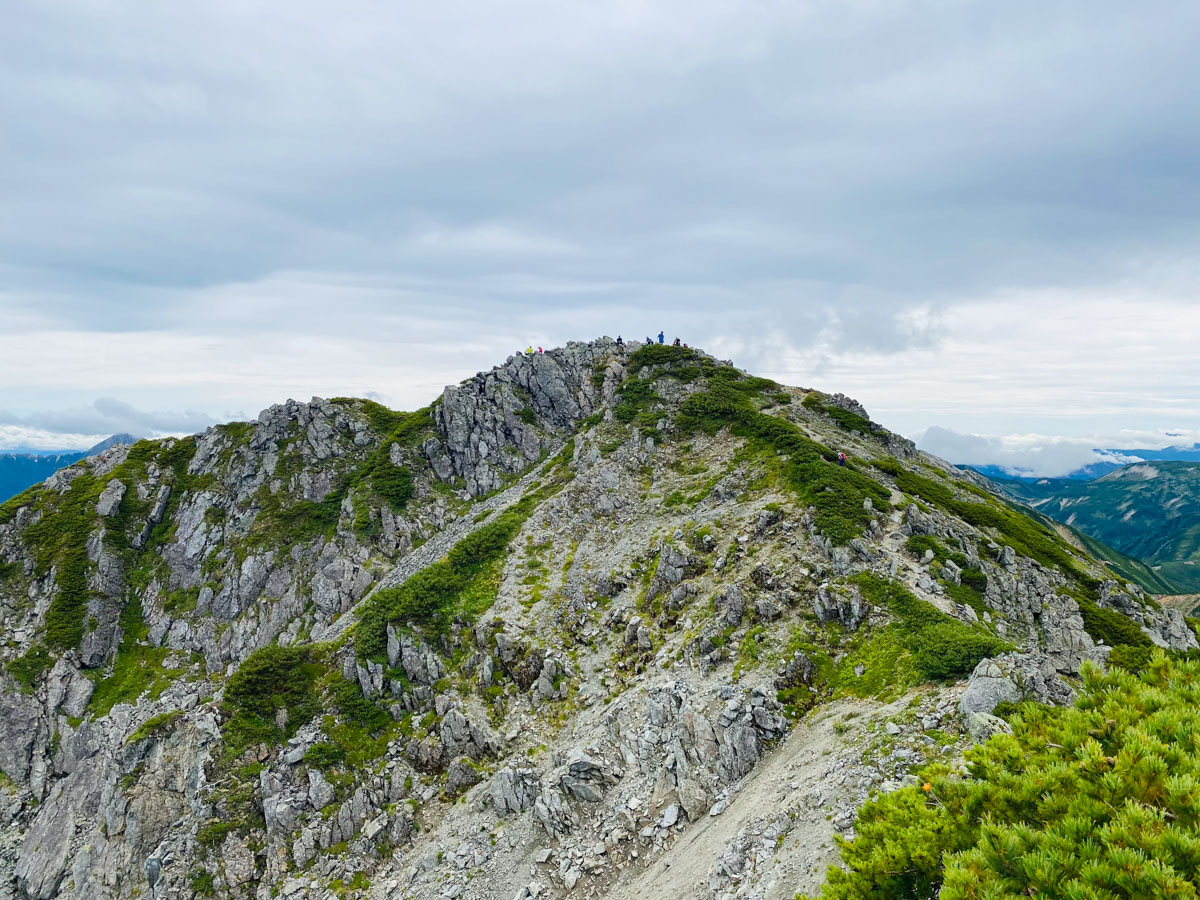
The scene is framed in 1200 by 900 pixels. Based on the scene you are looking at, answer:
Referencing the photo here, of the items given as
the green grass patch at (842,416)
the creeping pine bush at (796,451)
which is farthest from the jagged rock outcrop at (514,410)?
the green grass patch at (842,416)

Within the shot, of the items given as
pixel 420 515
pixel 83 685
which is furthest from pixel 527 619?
pixel 83 685

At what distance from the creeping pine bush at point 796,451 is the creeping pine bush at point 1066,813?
26639mm

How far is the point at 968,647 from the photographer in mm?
26219

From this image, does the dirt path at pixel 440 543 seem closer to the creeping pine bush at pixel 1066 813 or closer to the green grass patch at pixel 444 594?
the green grass patch at pixel 444 594

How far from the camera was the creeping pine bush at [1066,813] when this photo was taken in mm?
8492

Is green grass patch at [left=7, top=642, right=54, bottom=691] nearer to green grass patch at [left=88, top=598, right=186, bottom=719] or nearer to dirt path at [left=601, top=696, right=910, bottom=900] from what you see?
green grass patch at [left=88, top=598, right=186, bottom=719]

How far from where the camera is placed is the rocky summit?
2800cm

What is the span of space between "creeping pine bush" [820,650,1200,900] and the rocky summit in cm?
769

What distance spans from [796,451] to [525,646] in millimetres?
30967

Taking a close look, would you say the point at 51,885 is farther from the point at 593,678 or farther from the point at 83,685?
the point at 593,678

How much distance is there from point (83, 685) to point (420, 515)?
41653 mm

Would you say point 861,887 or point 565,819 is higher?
point 861,887

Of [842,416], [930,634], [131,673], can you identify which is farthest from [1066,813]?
[131,673]

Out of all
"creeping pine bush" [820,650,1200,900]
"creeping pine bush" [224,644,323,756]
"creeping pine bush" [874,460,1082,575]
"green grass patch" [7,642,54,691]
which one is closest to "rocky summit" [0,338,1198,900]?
"creeping pine bush" [224,644,323,756]
